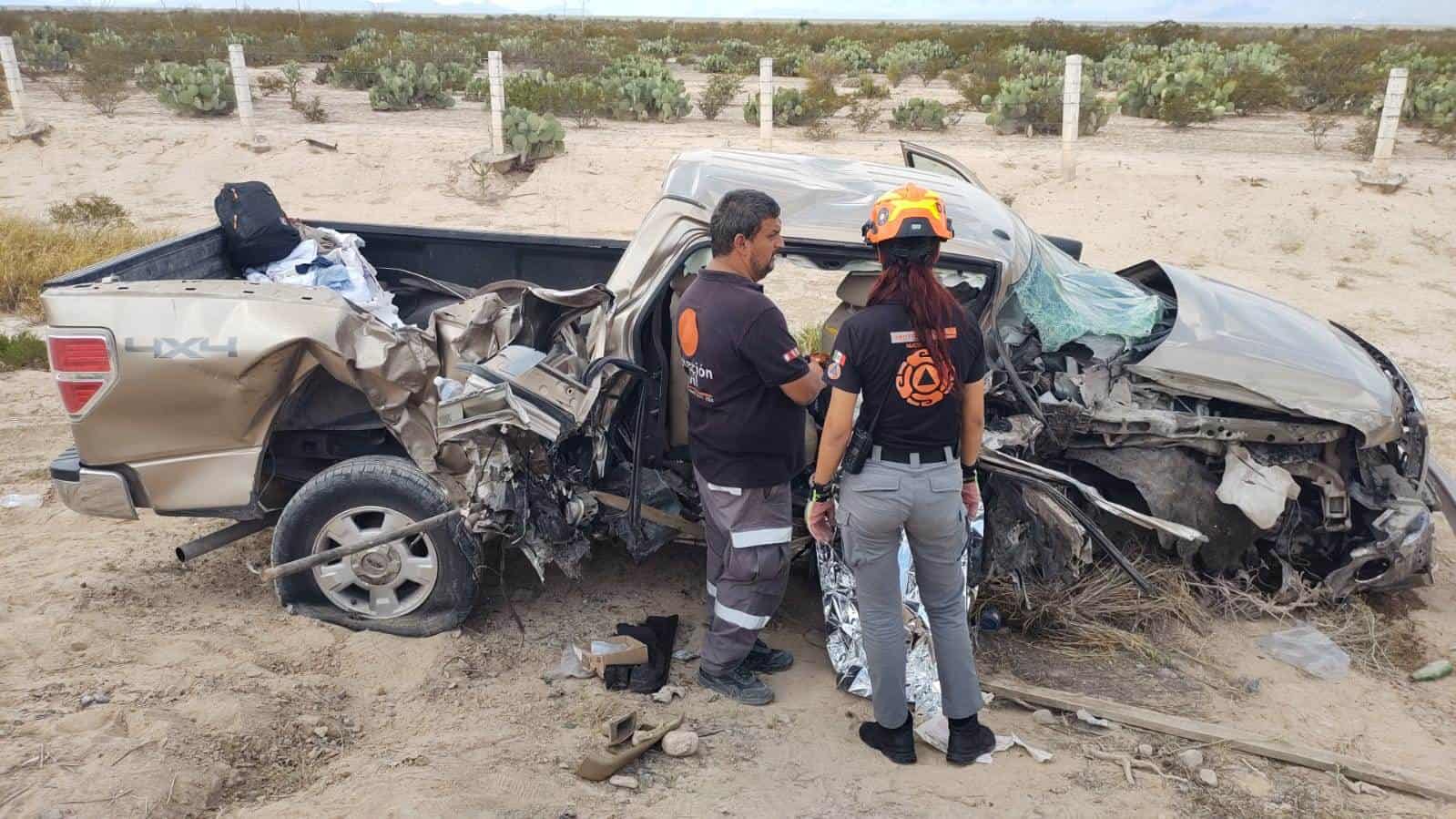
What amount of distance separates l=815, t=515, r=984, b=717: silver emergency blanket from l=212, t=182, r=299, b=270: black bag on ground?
308cm

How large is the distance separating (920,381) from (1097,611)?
68.2 inches

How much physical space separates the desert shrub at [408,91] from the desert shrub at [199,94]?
2.62 meters

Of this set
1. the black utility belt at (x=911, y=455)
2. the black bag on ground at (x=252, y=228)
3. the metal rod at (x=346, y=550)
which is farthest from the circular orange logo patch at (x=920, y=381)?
the black bag on ground at (x=252, y=228)

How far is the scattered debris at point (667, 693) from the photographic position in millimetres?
4008

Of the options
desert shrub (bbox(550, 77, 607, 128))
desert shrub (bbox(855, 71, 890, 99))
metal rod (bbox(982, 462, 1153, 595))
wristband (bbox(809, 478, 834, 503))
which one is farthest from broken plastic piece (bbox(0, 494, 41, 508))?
desert shrub (bbox(855, 71, 890, 99))

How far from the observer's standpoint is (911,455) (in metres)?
3.41

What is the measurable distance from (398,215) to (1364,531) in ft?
37.8

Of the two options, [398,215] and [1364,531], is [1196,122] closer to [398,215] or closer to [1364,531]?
[398,215]

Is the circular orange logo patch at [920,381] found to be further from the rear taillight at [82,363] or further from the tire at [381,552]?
the rear taillight at [82,363]

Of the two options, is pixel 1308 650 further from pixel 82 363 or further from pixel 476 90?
pixel 476 90

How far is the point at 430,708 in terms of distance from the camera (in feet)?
12.9

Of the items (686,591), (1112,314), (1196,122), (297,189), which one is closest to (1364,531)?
(1112,314)

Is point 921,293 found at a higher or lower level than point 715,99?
lower

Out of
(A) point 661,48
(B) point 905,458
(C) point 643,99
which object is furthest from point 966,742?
(A) point 661,48
